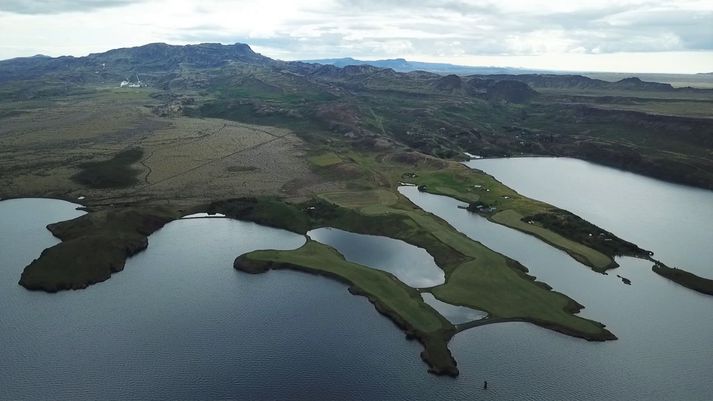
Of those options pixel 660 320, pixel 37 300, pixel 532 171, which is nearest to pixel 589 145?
pixel 532 171

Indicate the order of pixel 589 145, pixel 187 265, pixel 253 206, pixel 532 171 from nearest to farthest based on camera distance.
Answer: pixel 187 265, pixel 253 206, pixel 532 171, pixel 589 145

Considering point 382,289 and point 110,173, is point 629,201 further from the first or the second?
point 110,173

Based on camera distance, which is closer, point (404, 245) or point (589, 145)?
point (404, 245)

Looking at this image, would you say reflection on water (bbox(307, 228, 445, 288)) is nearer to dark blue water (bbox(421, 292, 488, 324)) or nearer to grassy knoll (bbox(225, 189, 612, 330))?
grassy knoll (bbox(225, 189, 612, 330))

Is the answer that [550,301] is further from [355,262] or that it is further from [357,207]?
[357,207]

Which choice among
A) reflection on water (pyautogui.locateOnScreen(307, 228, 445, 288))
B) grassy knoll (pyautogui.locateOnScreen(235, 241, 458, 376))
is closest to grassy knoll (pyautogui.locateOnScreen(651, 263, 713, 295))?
reflection on water (pyautogui.locateOnScreen(307, 228, 445, 288))

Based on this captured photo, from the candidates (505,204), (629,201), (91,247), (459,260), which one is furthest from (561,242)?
(91,247)

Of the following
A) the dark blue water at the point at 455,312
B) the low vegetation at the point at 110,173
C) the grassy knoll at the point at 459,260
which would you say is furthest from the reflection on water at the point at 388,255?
the low vegetation at the point at 110,173
